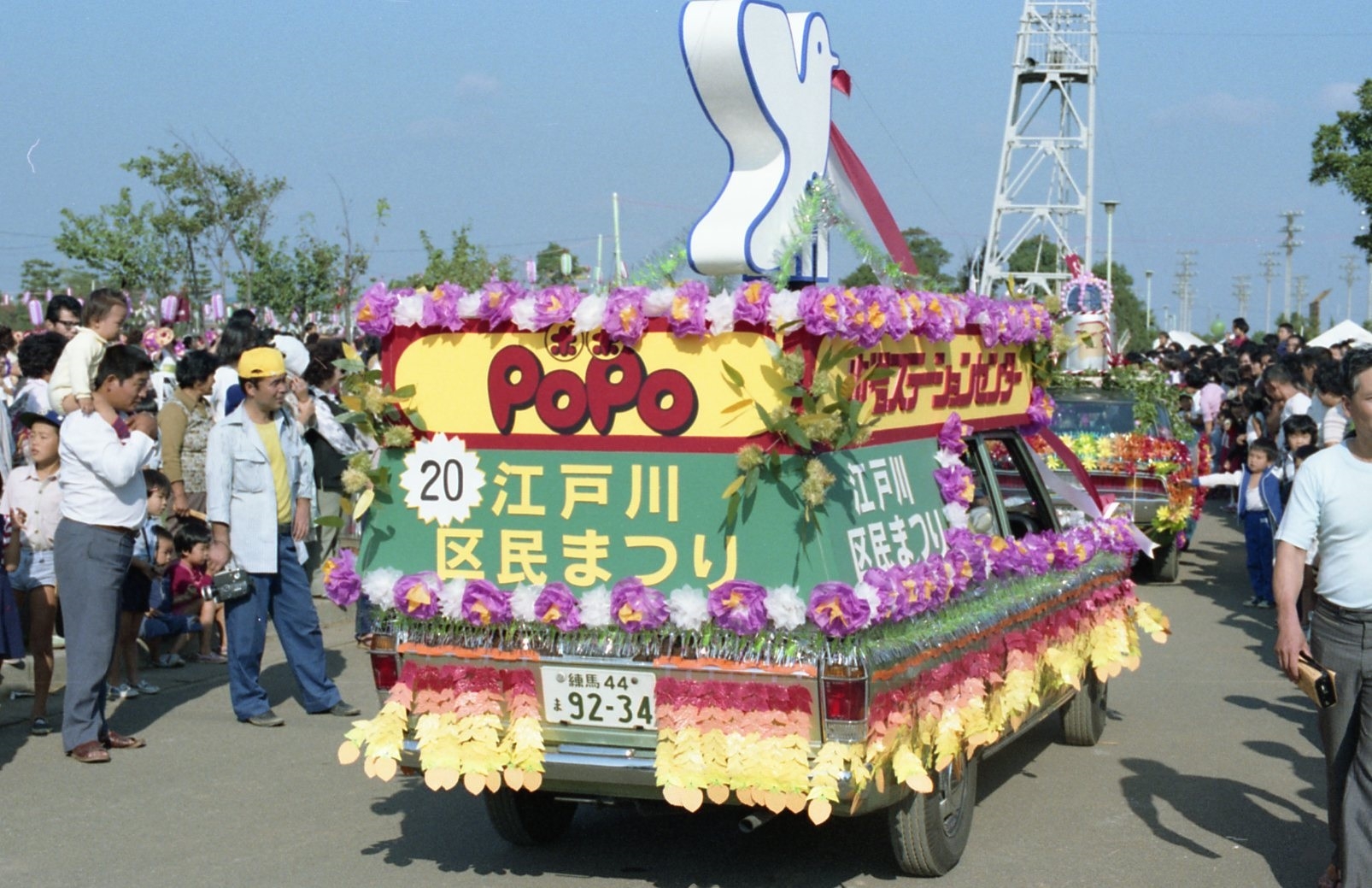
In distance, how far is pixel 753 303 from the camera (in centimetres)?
505

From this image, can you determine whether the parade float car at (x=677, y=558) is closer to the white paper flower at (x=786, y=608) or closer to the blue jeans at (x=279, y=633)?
the white paper flower at (x=786, y=608)

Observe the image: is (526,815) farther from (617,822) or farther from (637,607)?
(637,607)

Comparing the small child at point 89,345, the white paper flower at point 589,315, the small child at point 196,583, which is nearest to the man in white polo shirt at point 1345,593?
the white paper flower at point 589,315

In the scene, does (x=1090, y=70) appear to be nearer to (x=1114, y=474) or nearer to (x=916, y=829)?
(x=1114, y=474)

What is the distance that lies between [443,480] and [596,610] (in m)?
0.84

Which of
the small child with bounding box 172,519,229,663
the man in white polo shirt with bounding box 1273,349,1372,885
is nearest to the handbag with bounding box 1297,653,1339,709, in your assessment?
the man in white polo shirt with bounding box 1273,349,1372,885

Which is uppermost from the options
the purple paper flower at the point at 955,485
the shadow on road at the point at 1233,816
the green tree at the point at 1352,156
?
the green tree at the point at 1352,156

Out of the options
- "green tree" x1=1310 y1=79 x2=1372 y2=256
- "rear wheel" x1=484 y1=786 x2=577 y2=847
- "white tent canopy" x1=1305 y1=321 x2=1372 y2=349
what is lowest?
"rear wheel" x1=484 y1=786 x2=577 y2=847

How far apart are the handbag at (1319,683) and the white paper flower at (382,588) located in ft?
10.6

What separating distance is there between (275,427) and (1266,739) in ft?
18.7

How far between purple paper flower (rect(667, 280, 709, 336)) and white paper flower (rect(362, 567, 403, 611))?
1.43 metres

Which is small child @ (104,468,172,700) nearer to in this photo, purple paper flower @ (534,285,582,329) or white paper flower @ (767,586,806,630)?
purple paper flower @ (534,285,582,329)

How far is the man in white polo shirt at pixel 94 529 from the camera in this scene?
7.53 metres

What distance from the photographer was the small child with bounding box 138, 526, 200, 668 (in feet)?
31.6
